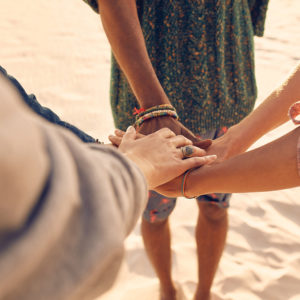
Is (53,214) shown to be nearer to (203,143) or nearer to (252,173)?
(252,173)

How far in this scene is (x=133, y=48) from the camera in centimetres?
97

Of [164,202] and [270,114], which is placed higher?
[270,114]

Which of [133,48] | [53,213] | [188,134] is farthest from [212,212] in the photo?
[53,213]

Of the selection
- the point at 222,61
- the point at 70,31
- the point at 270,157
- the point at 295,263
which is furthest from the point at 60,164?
the point at 70,31

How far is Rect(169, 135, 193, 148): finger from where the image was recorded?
0.95 metres

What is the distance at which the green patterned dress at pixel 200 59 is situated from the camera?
3.28 feet

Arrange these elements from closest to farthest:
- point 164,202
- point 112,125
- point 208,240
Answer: point 164,202 < point 208,240 < point 112,125

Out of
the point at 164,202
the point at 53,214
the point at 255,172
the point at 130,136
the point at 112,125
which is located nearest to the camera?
the point at 53,214

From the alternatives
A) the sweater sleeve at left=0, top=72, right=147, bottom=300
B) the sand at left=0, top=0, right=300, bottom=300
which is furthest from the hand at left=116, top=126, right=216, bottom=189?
the sweater sleeve at left=0, top=72, right=147, bottom=300

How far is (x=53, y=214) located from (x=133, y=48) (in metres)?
0.80

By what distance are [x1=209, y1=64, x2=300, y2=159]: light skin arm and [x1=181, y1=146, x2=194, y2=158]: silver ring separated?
0.11m

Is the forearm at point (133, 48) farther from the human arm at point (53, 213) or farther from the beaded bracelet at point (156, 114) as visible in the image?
the human arm at point (53, 213)

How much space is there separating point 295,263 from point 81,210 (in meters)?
1.56

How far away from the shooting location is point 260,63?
11.4ft
